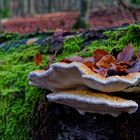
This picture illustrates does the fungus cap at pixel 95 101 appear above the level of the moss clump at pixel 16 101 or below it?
above

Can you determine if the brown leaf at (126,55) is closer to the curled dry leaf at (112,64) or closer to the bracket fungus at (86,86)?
the curled dry leaf at (112,64)

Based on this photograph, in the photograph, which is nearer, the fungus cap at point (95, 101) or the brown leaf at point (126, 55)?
the fungus cap at point (95, 101)

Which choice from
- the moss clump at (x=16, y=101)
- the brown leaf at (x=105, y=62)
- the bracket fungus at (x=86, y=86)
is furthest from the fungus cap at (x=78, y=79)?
the moss clump at (x=16, y=101)

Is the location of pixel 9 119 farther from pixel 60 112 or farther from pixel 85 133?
pixel 85 133

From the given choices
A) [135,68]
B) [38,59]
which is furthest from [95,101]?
[38,59]

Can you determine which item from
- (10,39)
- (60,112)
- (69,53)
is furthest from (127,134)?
(10,39)

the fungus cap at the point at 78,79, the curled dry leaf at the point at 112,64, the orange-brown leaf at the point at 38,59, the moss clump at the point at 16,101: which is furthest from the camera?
the orange-brown leaf at the point at 38,59
